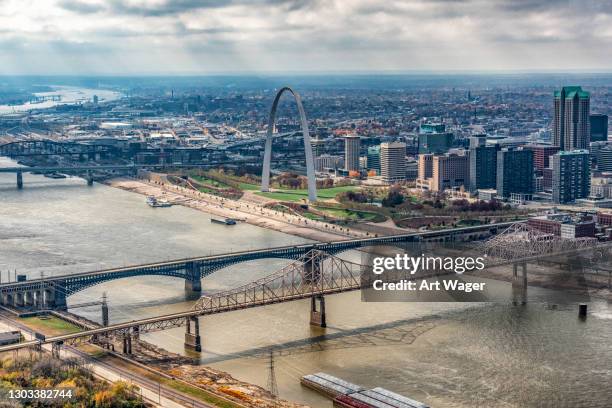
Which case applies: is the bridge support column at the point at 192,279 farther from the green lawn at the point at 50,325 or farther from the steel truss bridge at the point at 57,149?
the steel truss bridge at the point at 57,149

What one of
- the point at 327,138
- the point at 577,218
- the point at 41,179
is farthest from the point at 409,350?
the point at 327,138

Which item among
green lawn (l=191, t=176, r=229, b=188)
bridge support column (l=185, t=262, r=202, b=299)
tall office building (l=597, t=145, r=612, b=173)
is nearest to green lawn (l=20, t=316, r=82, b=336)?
bridge support column (l=185, t=262, r=202, b=299)

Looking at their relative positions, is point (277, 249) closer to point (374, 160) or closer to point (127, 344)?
point (127, 344)

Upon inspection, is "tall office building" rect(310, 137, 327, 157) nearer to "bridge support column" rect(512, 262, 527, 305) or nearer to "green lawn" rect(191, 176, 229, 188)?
"green lawn" rect(191, 176, 229, 188)

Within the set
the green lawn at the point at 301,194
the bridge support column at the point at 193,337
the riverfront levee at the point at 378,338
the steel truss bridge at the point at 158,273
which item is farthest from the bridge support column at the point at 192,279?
the green lawn at the point at 301,194

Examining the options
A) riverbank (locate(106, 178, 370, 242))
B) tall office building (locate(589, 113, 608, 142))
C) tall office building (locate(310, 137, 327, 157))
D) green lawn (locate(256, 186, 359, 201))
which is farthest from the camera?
tall office building (locate(310, 137, 327, 157))

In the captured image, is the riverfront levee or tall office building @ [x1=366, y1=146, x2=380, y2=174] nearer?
the riverfront levee
